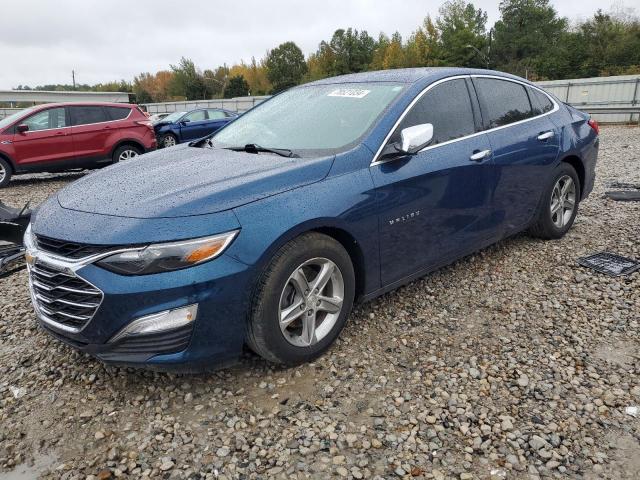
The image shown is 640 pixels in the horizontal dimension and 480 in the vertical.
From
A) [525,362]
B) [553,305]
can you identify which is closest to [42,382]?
[525,362]

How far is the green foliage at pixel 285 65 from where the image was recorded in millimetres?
67250

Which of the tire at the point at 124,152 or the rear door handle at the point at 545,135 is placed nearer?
the rear door handle at the point at 545,135

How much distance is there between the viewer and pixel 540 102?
4.49 meters

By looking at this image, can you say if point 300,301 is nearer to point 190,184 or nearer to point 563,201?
point 190,184

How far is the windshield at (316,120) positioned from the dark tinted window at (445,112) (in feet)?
0.62

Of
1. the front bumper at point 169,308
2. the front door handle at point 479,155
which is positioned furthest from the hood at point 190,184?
the front door handle at point 479,155

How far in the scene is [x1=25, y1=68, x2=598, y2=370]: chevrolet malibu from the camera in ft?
7.61

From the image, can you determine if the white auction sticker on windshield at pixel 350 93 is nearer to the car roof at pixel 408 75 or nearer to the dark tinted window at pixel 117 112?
the car roof at pixel 408 75

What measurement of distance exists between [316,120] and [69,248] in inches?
69.2

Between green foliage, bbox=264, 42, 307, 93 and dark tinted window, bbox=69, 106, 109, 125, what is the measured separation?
5929cm

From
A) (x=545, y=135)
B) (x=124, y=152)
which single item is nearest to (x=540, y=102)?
(x=545, y=135)

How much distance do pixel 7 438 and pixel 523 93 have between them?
4441 mm

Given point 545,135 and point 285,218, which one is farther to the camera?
point 545,135

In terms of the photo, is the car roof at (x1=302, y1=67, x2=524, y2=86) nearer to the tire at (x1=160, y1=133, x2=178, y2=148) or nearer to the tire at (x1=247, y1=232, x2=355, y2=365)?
the tire at (x1=247, y1=232, x2=355, y2=365)
